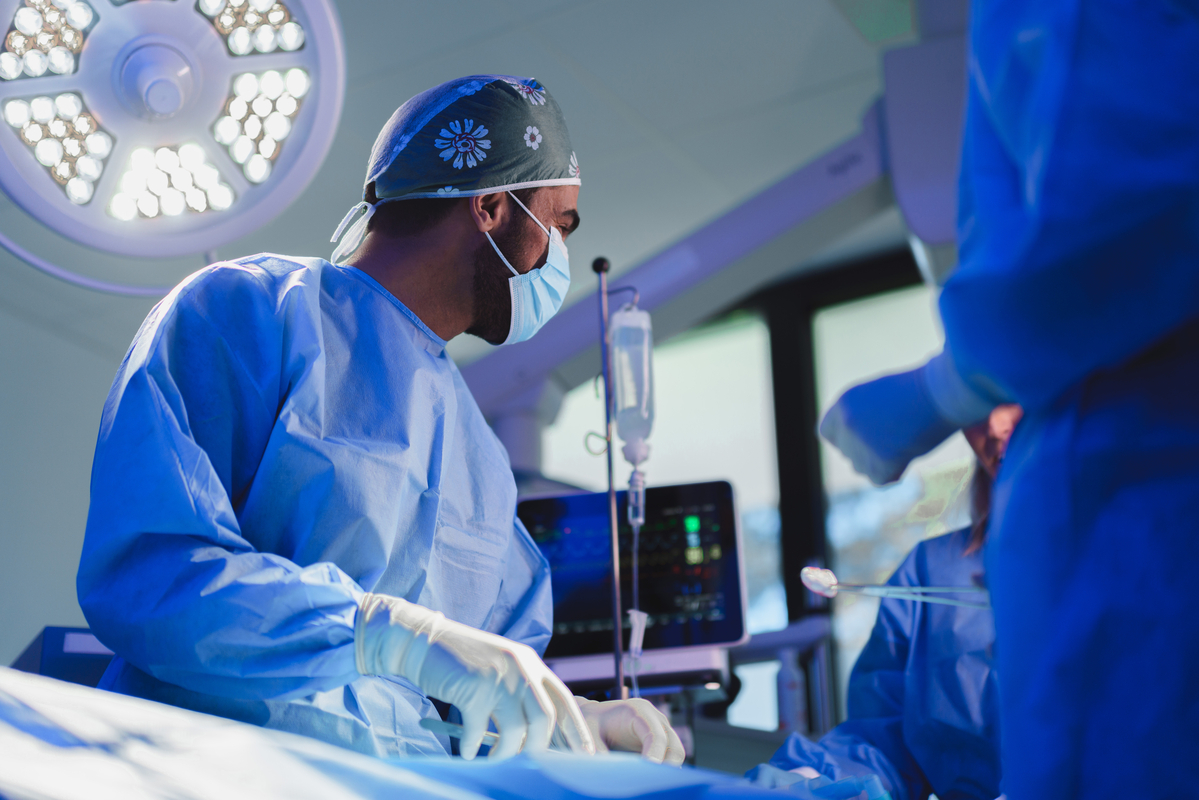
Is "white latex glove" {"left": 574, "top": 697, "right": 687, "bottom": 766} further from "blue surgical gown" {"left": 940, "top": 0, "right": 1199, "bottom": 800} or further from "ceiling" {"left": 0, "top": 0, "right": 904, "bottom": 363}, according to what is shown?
"ceiling" {"left": 0, "top": 0, "right": 904, "bottom": 363}

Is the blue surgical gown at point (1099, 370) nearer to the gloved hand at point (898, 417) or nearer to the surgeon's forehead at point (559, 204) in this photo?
the gloved hand at point (898, 417)

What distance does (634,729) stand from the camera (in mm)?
1309

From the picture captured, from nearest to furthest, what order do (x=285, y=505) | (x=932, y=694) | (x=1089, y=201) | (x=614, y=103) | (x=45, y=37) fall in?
(x=1089, y=201)
(x=285, y=505)
(x=45, y=37)
(x=932, y=694)
(x=614, y=103)

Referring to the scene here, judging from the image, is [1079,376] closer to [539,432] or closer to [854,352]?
[539,432]

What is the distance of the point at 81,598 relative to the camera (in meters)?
1.05

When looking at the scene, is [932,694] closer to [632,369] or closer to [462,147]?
[632,369]

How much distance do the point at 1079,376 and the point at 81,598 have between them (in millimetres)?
948

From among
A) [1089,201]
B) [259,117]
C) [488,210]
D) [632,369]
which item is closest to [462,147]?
[488,210]

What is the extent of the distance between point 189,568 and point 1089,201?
33.1 inches

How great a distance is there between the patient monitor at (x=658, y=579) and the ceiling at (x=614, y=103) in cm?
120

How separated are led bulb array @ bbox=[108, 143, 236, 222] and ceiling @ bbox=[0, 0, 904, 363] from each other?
97cm

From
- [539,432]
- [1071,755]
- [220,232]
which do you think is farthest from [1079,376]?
[539,432]

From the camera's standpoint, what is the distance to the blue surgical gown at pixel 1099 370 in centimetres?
68

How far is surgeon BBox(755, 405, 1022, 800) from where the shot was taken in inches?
69.8
